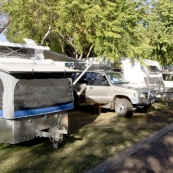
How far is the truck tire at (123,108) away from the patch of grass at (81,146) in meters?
0.35

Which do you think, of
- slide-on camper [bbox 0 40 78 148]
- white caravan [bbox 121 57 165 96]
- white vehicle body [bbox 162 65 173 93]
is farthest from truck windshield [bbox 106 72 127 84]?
white vehicle body [bbox 162 65 173 93]

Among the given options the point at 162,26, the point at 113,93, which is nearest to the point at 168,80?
the point at 162,26

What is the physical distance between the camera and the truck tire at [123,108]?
31.0 ft

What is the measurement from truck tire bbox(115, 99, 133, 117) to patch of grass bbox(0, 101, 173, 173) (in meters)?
0.35

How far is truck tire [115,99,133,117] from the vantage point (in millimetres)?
9438

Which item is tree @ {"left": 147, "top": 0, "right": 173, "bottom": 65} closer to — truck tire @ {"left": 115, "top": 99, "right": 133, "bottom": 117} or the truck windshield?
the truck windshield

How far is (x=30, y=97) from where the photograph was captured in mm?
5188

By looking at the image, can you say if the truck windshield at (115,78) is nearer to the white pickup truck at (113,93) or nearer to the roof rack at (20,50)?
the white pickup truck at (113,93)

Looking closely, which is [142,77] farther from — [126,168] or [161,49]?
[126,168]

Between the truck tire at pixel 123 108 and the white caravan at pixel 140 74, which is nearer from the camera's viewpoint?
the truck tire at pixel 123 108

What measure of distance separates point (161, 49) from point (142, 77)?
6.40 meters

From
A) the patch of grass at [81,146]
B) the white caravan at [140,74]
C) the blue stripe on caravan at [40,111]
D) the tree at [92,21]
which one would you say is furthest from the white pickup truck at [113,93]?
the blue stripe on caravan at [40,111]

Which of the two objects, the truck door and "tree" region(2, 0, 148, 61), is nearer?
the truck door

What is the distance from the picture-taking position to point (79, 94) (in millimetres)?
10680
